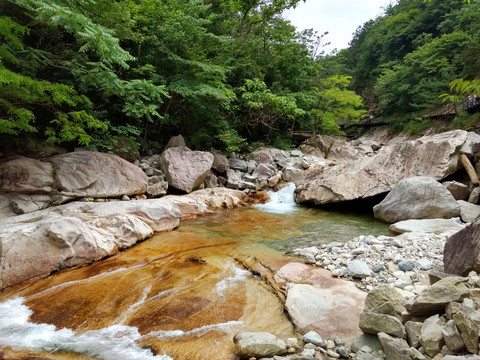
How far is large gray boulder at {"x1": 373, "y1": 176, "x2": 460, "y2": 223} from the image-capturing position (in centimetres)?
686

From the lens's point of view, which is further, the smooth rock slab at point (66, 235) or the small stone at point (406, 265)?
the smooth rock slab at point (66, 235)

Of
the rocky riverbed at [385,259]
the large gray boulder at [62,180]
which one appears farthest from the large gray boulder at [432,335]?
the large gray boulder at [62,180]

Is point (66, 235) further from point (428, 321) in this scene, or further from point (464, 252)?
point (464, 252)

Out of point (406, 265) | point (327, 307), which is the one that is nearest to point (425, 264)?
point (406, 265)

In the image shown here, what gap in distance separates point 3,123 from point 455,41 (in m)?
28.7

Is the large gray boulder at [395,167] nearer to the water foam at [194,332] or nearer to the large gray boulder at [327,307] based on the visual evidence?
the large gray boulder at [327,307]

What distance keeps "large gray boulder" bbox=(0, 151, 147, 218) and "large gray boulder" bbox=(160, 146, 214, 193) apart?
1.33m

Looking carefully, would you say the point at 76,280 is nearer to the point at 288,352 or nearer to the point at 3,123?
the point at 288,352

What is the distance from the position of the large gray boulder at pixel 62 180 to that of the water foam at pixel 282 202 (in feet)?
15.6

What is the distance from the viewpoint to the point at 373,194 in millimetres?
8930

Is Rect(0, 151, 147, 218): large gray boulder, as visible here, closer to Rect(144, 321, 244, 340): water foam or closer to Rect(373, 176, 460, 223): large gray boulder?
Rect(144, 321, 244, 340): water foam

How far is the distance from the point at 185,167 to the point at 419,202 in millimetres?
8071

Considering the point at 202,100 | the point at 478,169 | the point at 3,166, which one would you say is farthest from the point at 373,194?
the point at 3,166

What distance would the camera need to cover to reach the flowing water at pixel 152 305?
106 inches
